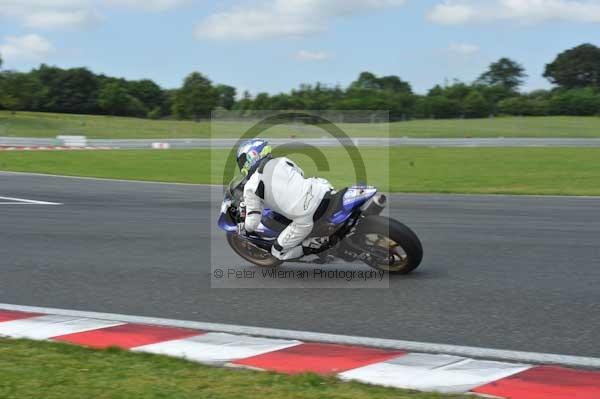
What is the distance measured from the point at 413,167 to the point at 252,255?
17.9m

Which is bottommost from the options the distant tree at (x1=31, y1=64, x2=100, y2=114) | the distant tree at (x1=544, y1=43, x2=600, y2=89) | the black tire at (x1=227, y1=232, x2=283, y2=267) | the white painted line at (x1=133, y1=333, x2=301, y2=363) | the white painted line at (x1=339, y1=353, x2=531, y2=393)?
the white painted line at (x1=133, y1=333, x2=301, y2=363)

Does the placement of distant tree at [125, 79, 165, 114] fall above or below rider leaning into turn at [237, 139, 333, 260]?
above

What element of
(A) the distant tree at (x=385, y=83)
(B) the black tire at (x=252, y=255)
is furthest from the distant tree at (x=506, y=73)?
(B) the black tire at (x=252, y=255)

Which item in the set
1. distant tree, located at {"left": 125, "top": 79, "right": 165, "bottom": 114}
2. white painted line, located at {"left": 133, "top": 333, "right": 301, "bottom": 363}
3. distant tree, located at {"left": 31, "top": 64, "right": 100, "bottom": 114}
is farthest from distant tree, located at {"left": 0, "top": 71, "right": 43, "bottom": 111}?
white painted line, located at {"left": 133, "top": 333, "right": 301, "bottom": 363}

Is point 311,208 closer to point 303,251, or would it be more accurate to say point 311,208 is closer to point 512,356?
point 303,251

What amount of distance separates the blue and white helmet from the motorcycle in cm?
27

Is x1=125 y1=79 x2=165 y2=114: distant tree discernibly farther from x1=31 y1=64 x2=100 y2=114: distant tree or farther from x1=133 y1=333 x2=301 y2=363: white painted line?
x1=133 y1=333 x2=301 y2=363: white painted line

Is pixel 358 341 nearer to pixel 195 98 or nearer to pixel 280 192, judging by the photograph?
pixel 280 192

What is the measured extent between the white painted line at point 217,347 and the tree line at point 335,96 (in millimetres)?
8051

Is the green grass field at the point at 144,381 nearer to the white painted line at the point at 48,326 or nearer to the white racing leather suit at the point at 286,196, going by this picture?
the white painted line at the point at 48,326

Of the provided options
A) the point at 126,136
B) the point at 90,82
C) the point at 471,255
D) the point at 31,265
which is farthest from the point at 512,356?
the point at 90,82

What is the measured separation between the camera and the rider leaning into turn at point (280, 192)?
7211 mm

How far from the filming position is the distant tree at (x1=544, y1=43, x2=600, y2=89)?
367 ft

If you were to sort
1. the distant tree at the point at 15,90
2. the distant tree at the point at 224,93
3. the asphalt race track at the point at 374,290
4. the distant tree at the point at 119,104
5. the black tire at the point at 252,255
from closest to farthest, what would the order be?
the asphalt race track at the point at 374,290 < the black tire at the point at 252,255 < the distant tree at the point at 224,93 < the distant tree at the point at 15,90 < the distant tree at the point at 119,104
